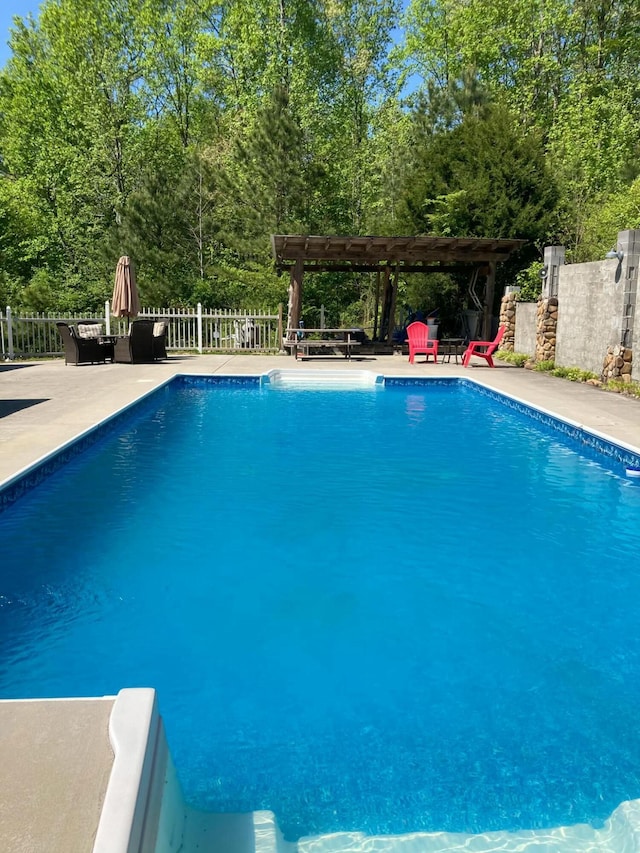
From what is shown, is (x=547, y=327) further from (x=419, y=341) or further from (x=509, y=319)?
(x=419, y=341)

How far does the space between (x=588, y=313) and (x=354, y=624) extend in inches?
402

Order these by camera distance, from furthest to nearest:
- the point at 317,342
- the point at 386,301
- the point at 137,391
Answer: the point at 386,301 → the point at 317,342 → the point at 137,391

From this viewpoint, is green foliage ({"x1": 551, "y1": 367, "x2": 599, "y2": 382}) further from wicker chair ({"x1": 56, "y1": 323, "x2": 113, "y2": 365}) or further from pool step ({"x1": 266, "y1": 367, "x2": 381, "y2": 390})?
wicker chair ({"x1": 56, "y1": 323, "x2": 113, "y2": 365})

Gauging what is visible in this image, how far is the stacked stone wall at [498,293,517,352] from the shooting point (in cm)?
1634

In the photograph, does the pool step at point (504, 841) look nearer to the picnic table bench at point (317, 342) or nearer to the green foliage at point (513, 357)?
the green foliage at point (513, 357)

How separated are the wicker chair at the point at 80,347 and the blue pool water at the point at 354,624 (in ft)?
25.1

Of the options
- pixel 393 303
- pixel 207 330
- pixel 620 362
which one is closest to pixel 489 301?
pixel 393 303

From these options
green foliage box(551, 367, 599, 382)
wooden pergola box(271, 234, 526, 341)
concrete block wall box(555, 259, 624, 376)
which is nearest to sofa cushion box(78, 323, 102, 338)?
wooden pergola box(271, 234, 526, 341)

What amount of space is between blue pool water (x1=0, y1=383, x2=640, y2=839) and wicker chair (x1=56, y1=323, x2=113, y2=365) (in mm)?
7657

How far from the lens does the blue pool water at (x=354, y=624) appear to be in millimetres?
2525

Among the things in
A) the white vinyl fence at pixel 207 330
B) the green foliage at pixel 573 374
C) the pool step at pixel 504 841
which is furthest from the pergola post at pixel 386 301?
the pool step at pixel 504 841

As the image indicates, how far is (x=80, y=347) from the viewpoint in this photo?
1416 centimetres

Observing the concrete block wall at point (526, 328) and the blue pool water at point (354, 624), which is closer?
the blue pool water at point (354, 624)

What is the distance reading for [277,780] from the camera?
251 centimetres
